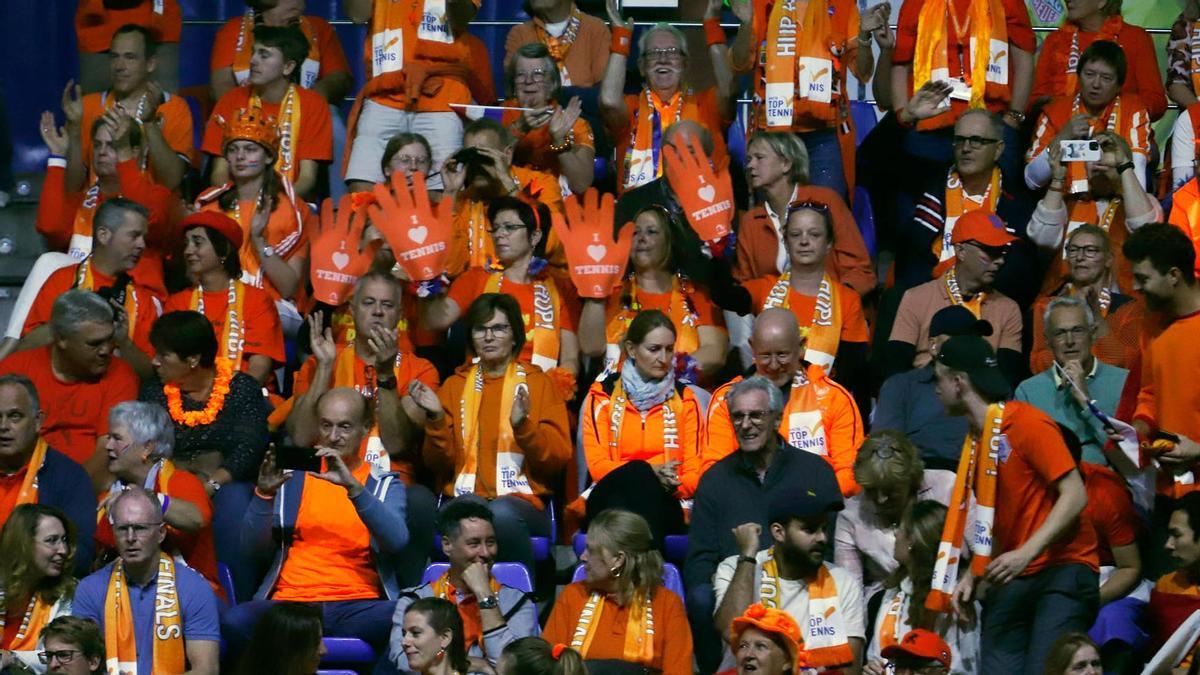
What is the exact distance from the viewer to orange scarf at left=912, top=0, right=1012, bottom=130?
10695mm

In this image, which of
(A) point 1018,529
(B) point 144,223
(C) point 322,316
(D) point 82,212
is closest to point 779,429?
(A) point 1018,529

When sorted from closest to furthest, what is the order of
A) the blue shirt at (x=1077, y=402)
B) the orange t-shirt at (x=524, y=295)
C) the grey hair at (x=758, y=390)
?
the grey hair at (x=758, y=390)
the blue shirt at (x=1077, y=402)
the orange t-shirt at (x=524, y=295)

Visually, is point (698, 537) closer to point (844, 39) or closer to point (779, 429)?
point (779, 429)

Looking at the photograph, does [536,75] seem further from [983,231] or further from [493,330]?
[983,231]

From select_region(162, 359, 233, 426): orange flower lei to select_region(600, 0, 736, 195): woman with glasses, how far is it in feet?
8.14

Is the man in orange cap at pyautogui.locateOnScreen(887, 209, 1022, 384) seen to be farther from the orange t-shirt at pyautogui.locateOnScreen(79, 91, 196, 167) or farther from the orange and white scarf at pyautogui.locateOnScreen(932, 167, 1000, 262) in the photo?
the orange t-shirt at pyautogui.locateOnScreen(79, 91, 196, 167)

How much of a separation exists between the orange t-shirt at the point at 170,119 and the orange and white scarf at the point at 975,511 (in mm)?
4871

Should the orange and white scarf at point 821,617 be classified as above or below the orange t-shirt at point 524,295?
below

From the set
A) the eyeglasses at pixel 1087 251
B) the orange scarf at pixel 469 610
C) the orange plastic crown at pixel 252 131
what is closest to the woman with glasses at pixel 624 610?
the orange scarf at pixel 469 610

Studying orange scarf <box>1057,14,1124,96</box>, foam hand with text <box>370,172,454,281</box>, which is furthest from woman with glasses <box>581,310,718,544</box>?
orange scarf <box>1057,14,1124,96</box>

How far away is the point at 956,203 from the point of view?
1009 centimetres

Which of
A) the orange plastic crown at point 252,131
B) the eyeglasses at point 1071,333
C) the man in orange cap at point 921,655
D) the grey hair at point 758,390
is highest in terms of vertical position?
the orange plastic crown at point 252,131

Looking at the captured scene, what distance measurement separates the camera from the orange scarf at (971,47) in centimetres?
1070

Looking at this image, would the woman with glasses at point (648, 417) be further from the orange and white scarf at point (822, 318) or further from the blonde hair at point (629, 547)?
the blonde hair at point (629, 547)
